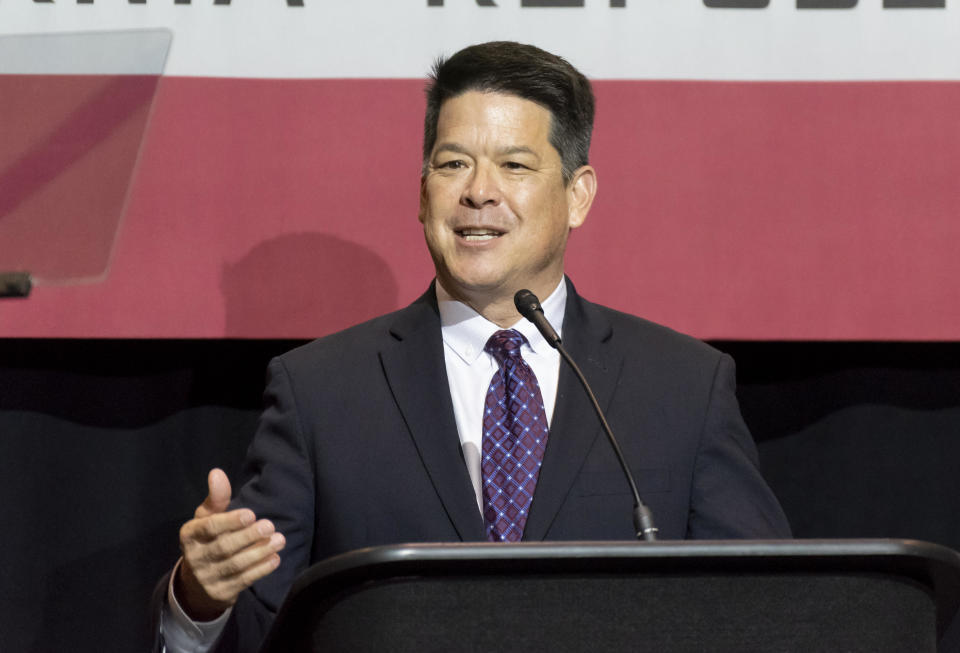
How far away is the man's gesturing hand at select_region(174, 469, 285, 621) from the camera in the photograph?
3.02 feet

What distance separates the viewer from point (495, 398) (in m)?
1.54

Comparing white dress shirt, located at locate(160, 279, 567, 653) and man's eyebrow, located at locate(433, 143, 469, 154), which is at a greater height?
→ man's eyebrow, located at locate(433, 143, 469, 154)

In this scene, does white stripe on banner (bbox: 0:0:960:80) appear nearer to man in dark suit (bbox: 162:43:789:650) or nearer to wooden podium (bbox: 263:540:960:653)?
man in dark suit (bbox: 162:43:789:650)

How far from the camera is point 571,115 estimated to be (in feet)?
5.65

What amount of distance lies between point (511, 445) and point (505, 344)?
170mm

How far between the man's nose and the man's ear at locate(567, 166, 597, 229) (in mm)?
172

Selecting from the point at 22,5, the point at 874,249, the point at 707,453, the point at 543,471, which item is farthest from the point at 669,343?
the point at 22,5

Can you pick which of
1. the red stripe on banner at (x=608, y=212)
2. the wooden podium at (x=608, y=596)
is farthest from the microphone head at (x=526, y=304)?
the red stripe on banner at (x=608, y=212)

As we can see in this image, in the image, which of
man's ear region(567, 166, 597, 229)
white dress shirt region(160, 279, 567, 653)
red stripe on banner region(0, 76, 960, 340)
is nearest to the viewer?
white dress shirt region(160, 279, 567, 653)

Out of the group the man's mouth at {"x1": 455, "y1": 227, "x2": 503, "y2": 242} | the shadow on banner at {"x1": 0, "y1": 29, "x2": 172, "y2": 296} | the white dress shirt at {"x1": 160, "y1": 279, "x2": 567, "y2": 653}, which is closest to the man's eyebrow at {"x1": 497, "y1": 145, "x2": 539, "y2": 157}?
the man's mouth at {"x1": 455, "y1": 227, "x2": 503, "y2": 242}

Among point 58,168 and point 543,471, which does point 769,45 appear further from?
point 58,168

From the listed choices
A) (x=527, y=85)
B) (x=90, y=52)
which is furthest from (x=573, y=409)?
(x=90, y=52)

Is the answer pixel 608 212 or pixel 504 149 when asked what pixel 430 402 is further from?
pixel 608 212

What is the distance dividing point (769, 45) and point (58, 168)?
1.32 metres
